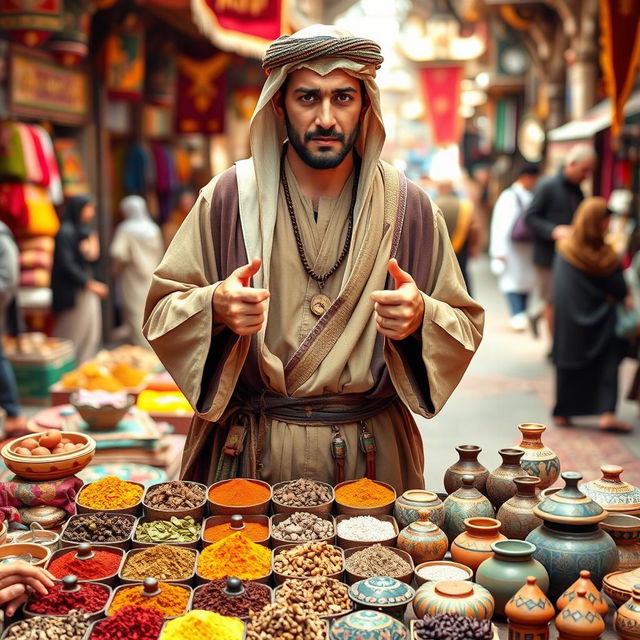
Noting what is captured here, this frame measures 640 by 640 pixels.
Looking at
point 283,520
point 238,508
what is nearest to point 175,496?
point 238,508

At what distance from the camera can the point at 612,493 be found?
2.62 m

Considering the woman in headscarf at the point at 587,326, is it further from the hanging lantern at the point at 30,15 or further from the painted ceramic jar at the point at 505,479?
the painted ceramic jar at the point at 505,479

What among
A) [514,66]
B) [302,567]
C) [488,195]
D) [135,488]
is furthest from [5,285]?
[488,195]

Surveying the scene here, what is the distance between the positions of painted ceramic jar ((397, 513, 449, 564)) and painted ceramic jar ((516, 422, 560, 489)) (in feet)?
1.42

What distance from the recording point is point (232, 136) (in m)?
17.5

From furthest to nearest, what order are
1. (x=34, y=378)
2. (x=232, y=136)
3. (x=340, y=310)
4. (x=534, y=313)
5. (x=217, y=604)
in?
1. (x=232, y=136)
2. (x=534, y=313)
3. (x=34, y=378)
4. (x=340, y=310)
5. (x=217, y=604)

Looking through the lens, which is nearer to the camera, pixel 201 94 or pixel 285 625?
pixel 285 625

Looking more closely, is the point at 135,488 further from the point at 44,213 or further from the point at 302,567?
the point at 44,213

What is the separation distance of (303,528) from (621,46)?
5935 mm

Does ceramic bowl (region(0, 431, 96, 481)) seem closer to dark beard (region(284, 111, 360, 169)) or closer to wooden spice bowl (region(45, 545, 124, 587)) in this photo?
wooden spice bowl (region(45, 545, 124, 587))

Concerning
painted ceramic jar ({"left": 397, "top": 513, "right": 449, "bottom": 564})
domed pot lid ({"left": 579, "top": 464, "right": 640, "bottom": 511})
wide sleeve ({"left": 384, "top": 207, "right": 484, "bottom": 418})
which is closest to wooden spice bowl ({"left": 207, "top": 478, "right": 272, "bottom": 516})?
painted ceramic jar ({"left": 397, "top": 513, "right": 449, "bottom": 564})

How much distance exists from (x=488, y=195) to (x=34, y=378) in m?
27.2

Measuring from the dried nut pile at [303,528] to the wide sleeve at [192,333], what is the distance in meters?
0.40

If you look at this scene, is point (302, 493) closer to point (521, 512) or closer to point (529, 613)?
point (521, 512)
